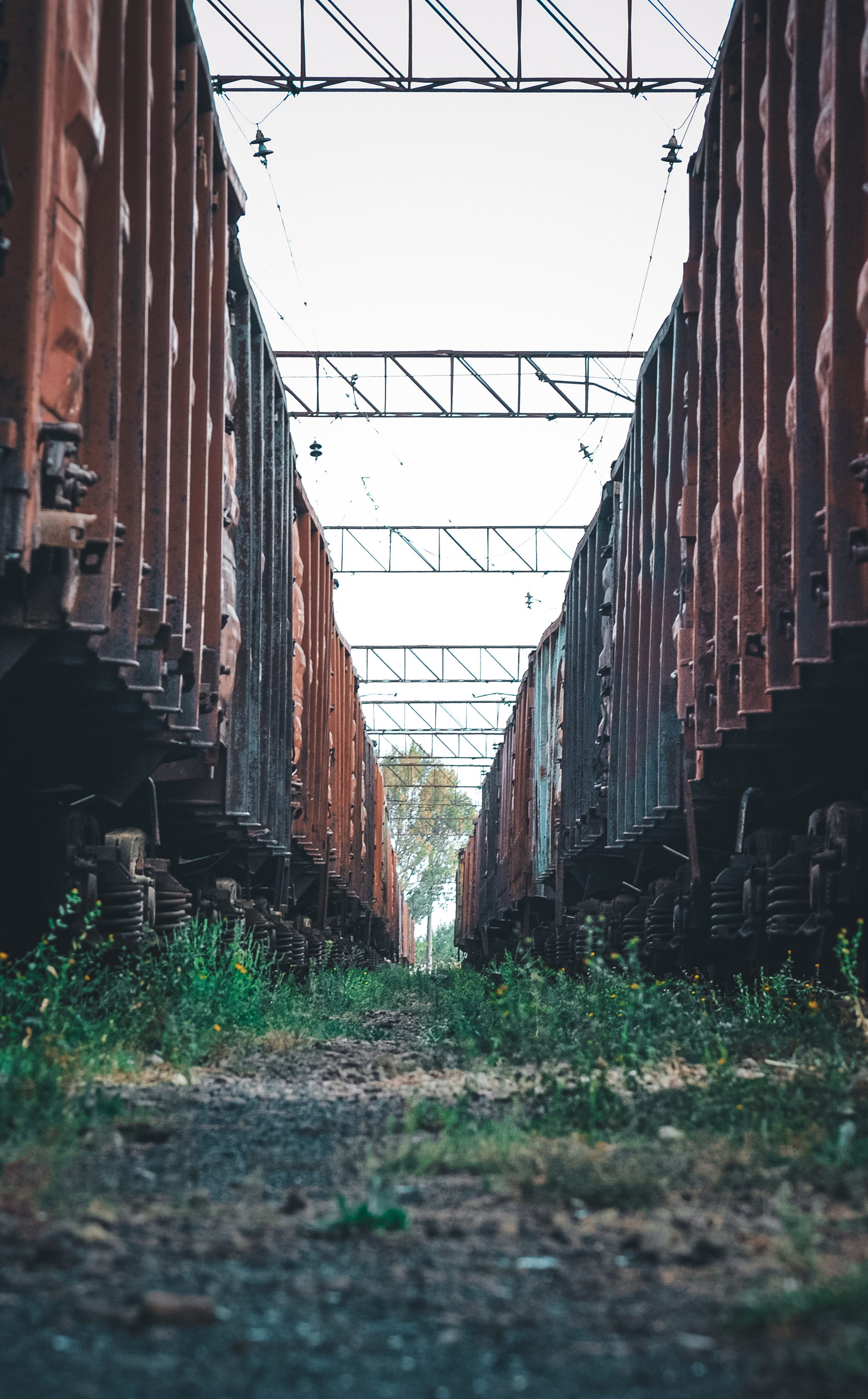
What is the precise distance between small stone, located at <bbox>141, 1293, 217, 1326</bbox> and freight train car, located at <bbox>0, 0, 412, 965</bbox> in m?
2.53

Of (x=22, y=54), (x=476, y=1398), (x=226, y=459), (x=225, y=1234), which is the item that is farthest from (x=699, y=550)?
(x=476, y=1398)

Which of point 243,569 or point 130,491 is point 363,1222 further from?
point 243,569

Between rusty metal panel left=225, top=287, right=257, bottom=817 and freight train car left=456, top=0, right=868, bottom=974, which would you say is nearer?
freight train car left=456, top=0, right=868, bottom=974

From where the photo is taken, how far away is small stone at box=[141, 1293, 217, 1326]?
6.99ft

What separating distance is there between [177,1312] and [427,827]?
247ft

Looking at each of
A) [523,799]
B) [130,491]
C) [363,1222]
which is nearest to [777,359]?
[130,491]

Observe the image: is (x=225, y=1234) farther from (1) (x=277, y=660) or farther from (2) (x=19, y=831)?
(1) (x=277, y=660)

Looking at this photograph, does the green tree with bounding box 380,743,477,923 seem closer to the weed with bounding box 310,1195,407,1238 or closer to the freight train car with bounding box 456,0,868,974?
the freight train car with bounding box 456,0,868,974

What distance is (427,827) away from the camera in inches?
3039

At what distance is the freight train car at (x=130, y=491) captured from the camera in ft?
14.3

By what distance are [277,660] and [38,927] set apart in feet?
15.8

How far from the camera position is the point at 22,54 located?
4297 millimetres

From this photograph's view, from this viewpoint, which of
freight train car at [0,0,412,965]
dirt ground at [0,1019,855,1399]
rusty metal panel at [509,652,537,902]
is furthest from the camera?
rusty metal panel at [509,652,537,902]

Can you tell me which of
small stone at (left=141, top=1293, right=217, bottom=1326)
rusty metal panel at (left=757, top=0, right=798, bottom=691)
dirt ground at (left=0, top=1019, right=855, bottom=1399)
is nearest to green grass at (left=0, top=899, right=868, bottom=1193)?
dirt ground at (left=0, top=1019, right=855, bottom=1399)
